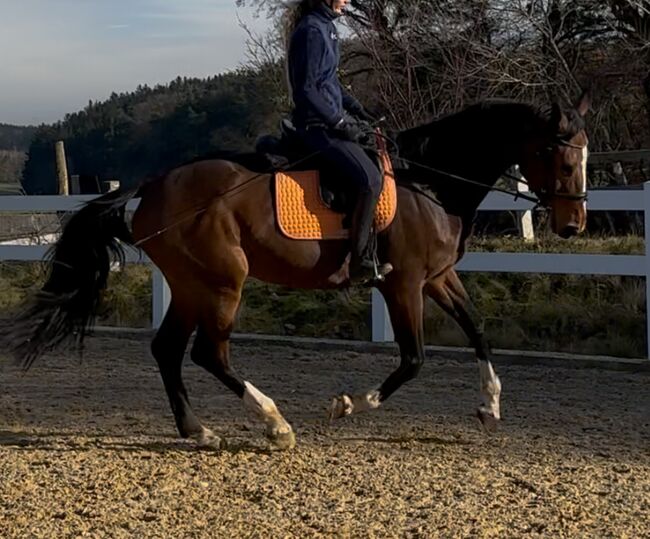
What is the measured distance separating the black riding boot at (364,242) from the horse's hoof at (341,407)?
73cm

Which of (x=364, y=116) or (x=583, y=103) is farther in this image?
(x=364, y=116)

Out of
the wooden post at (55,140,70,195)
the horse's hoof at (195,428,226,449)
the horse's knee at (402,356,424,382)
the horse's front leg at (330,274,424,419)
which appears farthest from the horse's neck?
the wooden post at (55,140,70,195)

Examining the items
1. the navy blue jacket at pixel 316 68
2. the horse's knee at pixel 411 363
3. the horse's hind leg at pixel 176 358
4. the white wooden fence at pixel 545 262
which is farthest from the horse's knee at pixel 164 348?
the white wooden fence at pixel 545 262

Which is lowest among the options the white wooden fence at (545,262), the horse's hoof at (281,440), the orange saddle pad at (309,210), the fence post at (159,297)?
the horse's hoof at (281,440)

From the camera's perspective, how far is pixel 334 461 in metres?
5.79

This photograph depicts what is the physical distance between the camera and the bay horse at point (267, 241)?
6.26 meters

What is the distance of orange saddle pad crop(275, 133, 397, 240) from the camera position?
20.7 feet

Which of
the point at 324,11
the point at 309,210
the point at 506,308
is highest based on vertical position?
the point at 324,11

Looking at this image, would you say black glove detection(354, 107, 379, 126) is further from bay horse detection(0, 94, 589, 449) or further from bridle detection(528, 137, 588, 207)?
bridle detection(528, 137, 588, 207)

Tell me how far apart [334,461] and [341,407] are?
1.99 feet

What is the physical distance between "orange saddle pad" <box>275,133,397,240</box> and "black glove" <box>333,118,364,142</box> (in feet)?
0.94

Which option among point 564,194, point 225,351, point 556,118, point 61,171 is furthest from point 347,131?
point 61,171

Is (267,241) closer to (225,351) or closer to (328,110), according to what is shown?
(225,351)

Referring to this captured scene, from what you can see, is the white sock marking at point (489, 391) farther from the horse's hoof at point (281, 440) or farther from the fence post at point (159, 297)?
the fence post at point (159, 297)
